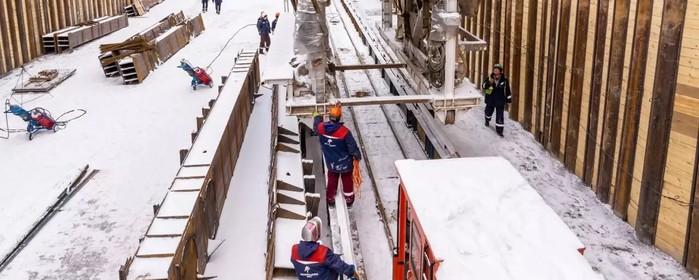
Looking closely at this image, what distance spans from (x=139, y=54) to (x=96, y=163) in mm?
8183

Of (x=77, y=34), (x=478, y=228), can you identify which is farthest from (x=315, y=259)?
(x=77, y=34)

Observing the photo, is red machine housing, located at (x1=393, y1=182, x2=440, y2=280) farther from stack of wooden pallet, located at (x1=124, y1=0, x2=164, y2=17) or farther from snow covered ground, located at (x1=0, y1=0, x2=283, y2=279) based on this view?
stack of wooden pallet, located at (x1=124, y1=0, x2=164, y2=17)

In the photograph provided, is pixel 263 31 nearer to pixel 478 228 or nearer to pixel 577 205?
pixel 577 205

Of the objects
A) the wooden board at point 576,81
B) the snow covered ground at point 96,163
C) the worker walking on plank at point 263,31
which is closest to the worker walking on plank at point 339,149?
the snow covered ground at point 96,163

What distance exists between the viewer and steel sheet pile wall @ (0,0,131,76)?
67.8 ft

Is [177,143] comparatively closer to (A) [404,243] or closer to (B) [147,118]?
(B) [147,118]

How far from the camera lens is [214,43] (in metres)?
26.6

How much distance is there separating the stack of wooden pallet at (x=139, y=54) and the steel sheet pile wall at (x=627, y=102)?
12.0 metres

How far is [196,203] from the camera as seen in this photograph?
26.1 ft

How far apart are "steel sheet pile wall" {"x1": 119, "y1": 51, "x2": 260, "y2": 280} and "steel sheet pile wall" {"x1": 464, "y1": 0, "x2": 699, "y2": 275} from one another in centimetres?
550

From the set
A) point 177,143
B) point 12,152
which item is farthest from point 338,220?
point 12,152

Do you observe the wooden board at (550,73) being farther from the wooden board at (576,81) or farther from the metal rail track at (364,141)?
the metal rail track at (364,141)

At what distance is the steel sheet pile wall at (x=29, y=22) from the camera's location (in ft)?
67.8

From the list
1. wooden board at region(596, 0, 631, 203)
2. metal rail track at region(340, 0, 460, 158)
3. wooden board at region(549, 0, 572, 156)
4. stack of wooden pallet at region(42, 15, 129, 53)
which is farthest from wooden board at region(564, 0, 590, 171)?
stack of wooden pallet at region(42, 15, 129, 53)
